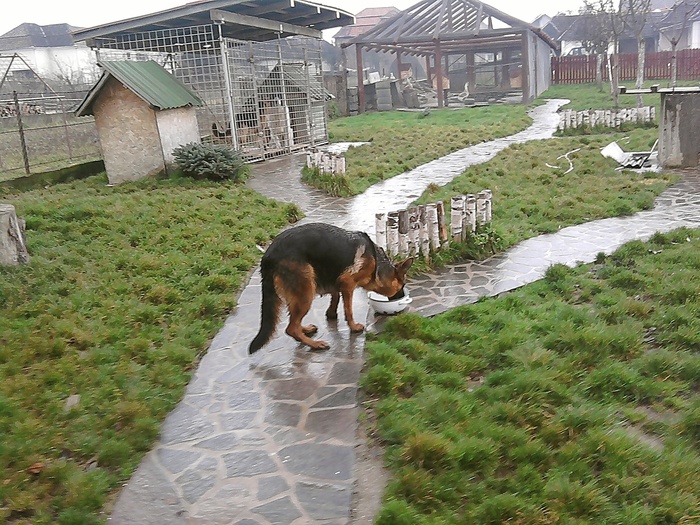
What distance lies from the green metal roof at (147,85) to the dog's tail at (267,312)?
8928 mm

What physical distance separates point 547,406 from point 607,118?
57.0 feet

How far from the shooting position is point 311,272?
5.16m

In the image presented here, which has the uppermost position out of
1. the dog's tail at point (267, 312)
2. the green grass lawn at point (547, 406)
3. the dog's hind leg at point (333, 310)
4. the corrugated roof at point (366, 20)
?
the corrugated roof at point (366, 20)

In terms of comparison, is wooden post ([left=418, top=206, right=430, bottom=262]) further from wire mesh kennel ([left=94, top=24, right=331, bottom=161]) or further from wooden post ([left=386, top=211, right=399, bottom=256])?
wire mesh kennel ([left=94, top=24, right=331, bottom=161])

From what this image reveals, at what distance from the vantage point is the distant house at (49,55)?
23.4 meters

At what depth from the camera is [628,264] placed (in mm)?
7297

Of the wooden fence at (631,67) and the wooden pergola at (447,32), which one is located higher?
the wooden pergola at (447,32)

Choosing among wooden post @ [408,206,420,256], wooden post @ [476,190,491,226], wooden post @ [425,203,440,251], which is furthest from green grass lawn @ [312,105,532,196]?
wooden post @ [408,206,420,256]

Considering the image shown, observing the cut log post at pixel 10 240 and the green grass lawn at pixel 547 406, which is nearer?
the green grass lawn at pixel 547 406

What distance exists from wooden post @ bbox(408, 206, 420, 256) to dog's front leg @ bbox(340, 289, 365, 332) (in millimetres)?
1902

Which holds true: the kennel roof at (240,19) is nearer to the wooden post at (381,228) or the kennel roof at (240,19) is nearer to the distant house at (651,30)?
the wooden post at (381,228)

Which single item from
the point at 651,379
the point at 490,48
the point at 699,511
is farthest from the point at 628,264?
the point at 490,48

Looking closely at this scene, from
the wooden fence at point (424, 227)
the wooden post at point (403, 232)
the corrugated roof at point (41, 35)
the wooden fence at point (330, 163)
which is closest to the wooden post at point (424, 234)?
the wooden fence at point (424, 227)

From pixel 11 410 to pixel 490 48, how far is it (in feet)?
120
